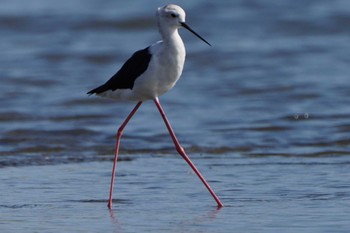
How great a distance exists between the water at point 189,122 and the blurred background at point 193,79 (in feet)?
0.09

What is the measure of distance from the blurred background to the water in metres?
0.03

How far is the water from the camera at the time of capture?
20.9ft

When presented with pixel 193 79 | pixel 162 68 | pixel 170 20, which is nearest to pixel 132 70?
pixel 162 68

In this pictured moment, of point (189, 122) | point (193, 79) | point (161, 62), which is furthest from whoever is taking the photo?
point (193, 79)

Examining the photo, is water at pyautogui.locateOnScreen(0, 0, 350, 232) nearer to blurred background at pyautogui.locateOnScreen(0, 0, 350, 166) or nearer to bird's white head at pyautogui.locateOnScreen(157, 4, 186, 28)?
blurred background at pyautogui.locateOnScreen(0, 0, 350, 166)

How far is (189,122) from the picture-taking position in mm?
10258

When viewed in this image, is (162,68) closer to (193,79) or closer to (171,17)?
(171,17)

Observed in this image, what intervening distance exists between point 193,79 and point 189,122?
2587 mm

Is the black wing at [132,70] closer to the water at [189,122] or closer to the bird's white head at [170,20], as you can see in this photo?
the bird's white head at [170,20]

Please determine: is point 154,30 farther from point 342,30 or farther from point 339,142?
point 339,142

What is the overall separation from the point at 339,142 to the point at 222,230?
362cm

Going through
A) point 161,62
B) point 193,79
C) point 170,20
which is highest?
point 170,20

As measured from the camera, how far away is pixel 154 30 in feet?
54.7

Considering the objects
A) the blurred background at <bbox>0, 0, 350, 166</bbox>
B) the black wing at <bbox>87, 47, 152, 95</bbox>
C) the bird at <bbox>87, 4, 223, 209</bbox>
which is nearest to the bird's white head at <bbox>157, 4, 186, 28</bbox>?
the bird at <bbox>87, 4, 223, 209</bbox>
